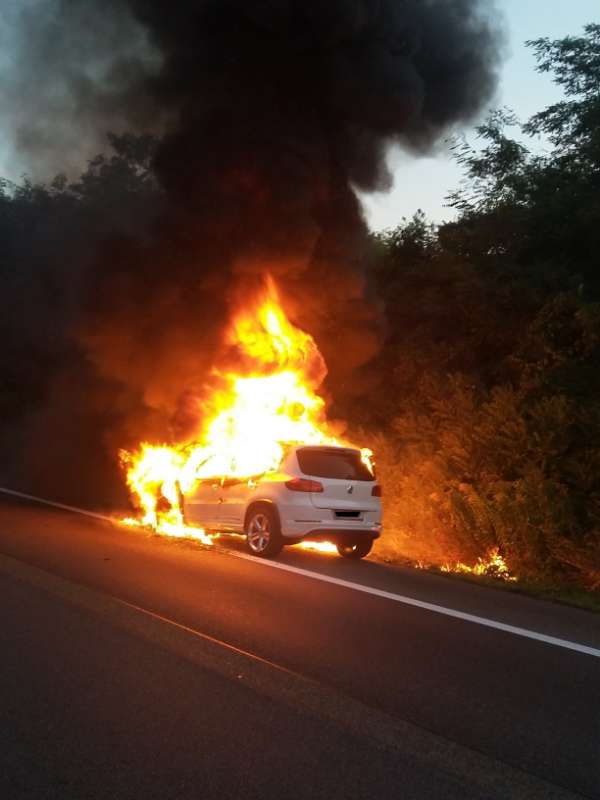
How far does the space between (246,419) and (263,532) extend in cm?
387

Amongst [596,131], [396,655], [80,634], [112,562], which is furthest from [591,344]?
[80,634]

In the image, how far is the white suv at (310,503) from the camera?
12070 millimetres

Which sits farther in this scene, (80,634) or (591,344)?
(591,344)

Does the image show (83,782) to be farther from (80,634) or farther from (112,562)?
(112,562)

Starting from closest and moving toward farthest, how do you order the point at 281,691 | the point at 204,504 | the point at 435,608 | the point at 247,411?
the point at 281,691, the point at 435,608, the point at 204,504, the point at 247,411

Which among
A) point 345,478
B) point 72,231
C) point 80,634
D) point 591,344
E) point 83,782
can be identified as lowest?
point 83,782

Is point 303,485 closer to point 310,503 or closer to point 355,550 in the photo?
point 310,503

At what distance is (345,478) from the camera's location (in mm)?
12469

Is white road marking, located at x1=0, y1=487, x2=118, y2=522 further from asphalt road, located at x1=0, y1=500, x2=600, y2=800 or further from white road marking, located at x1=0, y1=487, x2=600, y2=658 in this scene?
asphalt road, located at x1=0, y1=500, x2=600, y2=800

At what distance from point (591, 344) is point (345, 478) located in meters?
6.10

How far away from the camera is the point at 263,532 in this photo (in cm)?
1234

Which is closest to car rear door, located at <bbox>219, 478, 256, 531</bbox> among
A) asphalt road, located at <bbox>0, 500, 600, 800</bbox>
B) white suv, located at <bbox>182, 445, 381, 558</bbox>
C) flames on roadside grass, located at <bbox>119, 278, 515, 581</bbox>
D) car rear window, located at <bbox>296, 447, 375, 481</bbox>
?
white suv, located at <bbox>182, 445, 381, 558</bbox>

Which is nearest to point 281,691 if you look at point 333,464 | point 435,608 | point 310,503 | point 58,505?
point 435,608

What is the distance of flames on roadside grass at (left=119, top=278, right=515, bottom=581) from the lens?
14.6 meters
